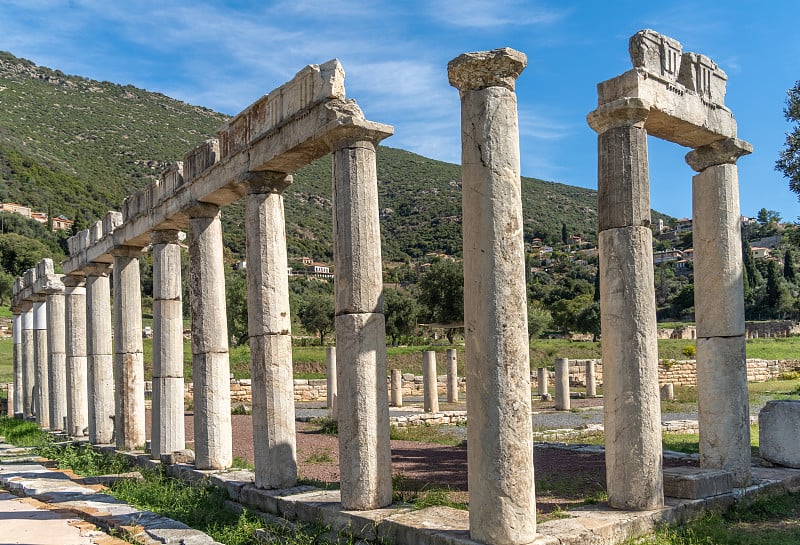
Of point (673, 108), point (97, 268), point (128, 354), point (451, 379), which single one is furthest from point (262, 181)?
point (451, 379)

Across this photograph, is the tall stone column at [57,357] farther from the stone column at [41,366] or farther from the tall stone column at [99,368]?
the tall stone column at [99,368]

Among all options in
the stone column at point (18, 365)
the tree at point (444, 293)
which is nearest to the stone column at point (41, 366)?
the stone column at point (18, 365)

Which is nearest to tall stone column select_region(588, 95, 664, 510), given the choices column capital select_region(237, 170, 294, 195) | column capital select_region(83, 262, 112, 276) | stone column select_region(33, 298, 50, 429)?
column capital select_region(237, 170, 294, 195)

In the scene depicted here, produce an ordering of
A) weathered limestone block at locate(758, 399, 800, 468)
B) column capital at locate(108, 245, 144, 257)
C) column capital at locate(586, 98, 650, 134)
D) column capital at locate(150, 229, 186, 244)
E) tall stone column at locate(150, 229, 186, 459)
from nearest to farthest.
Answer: column capital at locate(586, 98, 650, 134)
weathered limestone block at locate(758, 399, 800, 468)
tall stone column at locate(150, 229, 186, 459)
column capital at locate(150, 229, 186, 244)
column capital at locate(108, 245, 144, 257)

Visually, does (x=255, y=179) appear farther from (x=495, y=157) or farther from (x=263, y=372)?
(x=495, y=157)

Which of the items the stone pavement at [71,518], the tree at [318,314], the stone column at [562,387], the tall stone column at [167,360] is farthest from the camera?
the tree at [318,314]

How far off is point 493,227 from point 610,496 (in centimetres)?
357

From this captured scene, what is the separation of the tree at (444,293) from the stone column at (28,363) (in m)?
26.5

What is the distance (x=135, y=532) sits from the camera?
29.8ft

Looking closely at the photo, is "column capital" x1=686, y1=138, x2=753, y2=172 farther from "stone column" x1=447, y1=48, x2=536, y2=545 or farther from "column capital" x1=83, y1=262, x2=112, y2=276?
"column capital" x1=83, y1=262, x2=112, y2=276

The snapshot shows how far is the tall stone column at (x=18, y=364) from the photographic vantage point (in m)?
25.7

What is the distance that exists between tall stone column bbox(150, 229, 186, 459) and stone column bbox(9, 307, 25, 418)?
556 inches

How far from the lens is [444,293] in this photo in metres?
47.5

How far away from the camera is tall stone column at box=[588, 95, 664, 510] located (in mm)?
8258
